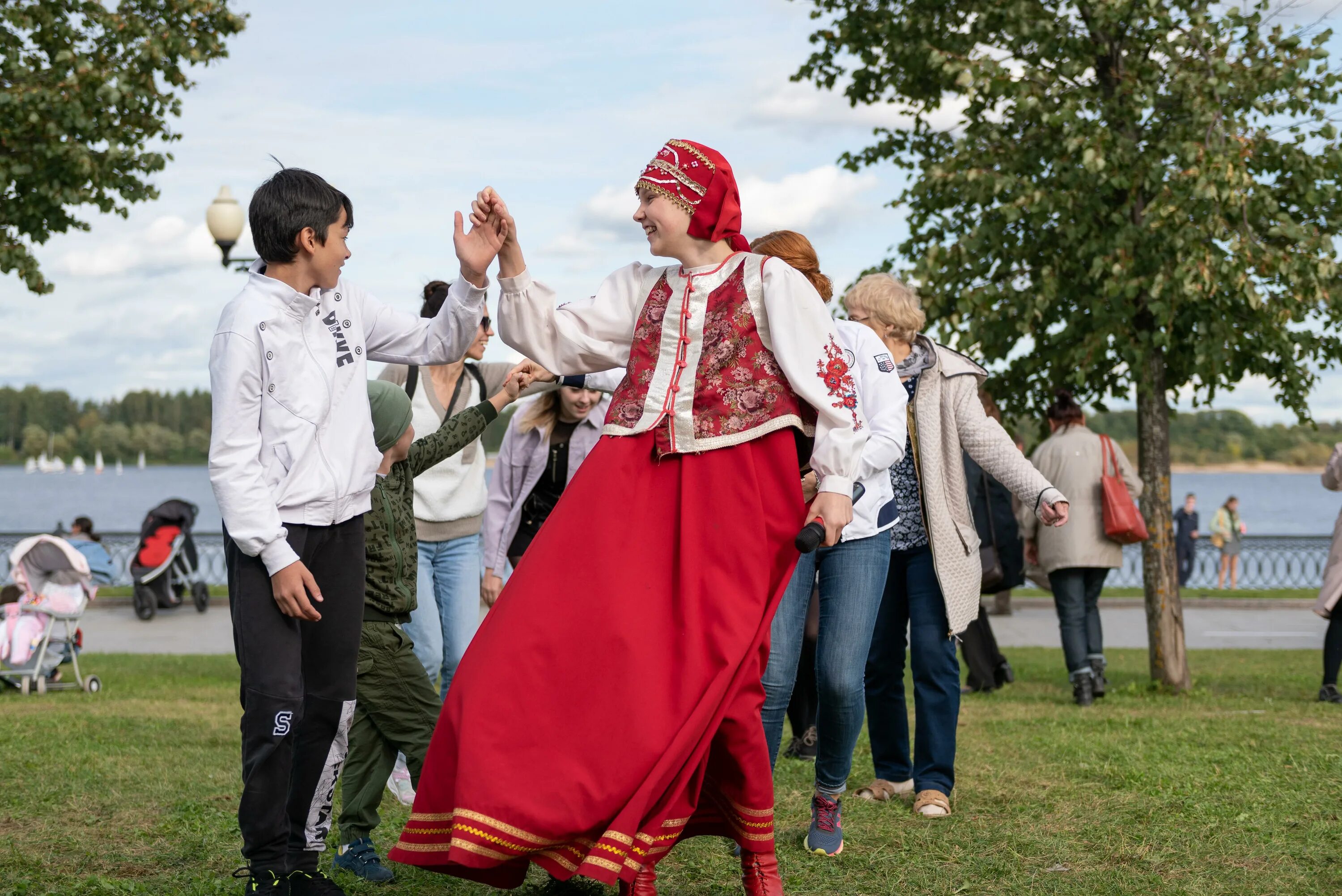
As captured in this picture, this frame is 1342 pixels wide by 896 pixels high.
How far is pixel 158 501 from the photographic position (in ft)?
328

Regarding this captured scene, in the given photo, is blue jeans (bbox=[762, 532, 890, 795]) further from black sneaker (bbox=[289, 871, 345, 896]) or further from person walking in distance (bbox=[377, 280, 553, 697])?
person walking in distance (bbox=[377, 280, 553, 697])

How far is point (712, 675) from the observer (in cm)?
372

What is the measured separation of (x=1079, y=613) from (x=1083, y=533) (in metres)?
0.58

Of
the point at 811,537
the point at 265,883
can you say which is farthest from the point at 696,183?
the point at 265,883

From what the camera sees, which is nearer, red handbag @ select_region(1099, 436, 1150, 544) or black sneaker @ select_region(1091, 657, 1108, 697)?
red handbag @ select_region(1099, 436, 1150, 544)

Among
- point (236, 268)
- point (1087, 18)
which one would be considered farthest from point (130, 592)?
point (1087, 18)

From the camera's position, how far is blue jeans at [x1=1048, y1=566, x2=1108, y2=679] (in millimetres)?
9680

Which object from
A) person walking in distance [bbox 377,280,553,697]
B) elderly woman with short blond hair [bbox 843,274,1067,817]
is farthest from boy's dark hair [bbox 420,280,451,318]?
elderly woman with short blond hair [bbox 843,274,1067,817]

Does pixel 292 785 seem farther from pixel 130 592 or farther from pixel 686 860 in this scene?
pixel 130 592

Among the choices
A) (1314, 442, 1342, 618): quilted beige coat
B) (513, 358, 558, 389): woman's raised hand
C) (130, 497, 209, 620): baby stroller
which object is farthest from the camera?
(130, 497, 209, 620): baby stroller

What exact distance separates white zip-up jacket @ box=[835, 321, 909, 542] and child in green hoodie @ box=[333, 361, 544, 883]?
119cm

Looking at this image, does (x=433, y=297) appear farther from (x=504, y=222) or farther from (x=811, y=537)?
(x=811, y=537)

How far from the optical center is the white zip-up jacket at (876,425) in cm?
486

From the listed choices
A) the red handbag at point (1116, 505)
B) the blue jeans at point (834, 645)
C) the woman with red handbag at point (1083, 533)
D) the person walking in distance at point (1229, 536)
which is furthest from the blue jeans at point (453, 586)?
the person walking in distance at point (1229, 536)
